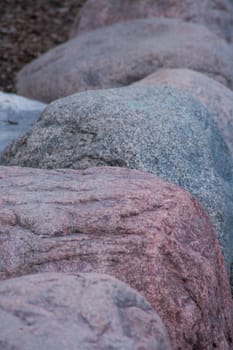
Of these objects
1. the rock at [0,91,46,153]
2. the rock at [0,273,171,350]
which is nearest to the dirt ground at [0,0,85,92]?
the rock at [0,91,46,153]

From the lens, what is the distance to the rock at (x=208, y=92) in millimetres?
4125

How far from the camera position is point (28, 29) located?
891 centimetres

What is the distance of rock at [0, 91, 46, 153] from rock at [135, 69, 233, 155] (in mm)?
813

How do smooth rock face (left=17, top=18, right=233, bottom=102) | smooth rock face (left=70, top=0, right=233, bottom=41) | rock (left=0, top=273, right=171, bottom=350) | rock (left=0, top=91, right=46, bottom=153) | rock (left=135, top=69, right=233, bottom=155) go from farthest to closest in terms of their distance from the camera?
smooth rock face (left=70, top=0, right=233, bottom=41), smooth rock face (left=17, top=18, right=233, bottom=102), rock (left=0, top=91, right=46, bottom=153), rock (left=135, top=69, right=233, bottom=155), rock (left=0, top=273, right=171, bottom=350)

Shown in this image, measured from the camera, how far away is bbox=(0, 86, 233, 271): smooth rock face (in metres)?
3.19

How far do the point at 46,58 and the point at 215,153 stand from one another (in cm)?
316

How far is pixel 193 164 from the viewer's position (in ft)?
10.9

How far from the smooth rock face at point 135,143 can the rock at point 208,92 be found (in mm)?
511

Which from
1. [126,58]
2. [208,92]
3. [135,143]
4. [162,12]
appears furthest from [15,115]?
[162,12]

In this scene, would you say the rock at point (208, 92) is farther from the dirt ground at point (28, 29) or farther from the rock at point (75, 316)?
the dirt ground at point (28, 29)

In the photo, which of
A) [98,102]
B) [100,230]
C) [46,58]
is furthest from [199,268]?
[46,58]

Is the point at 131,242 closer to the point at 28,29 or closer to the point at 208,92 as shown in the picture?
the point at 208,92

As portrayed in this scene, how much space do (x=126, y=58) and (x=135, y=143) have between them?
2413mm

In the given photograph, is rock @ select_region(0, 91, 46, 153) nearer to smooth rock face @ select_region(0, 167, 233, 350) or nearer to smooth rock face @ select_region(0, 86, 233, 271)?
smooth rock face @ select_region(0, 86, 233, 271)
